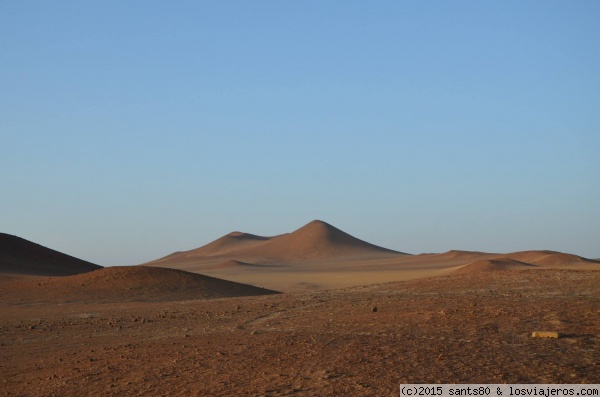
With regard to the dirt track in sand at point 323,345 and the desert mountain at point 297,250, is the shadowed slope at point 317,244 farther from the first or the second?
the dirt track in sand at point 323,345

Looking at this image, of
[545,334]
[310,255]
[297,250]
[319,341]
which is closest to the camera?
[545,334]

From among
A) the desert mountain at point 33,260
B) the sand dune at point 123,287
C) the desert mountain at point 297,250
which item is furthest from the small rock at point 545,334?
the desert mountain at point 297,250

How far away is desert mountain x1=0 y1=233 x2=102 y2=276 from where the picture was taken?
146ft

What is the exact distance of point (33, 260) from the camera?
158 ft

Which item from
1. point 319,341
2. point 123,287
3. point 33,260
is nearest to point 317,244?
point 33,260

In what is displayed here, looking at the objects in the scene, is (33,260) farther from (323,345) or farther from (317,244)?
(317,244)

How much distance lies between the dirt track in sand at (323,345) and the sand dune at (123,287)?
7.84 metres

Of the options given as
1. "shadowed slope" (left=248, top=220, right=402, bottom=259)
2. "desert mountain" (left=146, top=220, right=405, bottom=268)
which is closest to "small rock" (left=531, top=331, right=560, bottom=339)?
"desert mountain" (left=146, top=220, right=405, bottom=268)

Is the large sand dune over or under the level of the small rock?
over

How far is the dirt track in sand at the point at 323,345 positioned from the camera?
10266 millimetres

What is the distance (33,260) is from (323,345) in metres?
39.6

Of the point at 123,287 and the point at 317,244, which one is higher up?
the point at 317,244

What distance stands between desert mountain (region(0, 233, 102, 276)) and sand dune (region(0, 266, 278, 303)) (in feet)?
30.9

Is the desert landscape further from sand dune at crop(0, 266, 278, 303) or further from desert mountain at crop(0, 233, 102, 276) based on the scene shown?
desert mountain at crop(0, 233, 102, 276)
